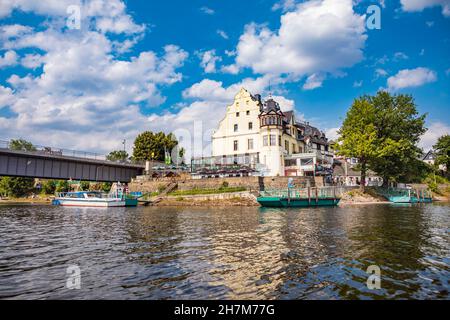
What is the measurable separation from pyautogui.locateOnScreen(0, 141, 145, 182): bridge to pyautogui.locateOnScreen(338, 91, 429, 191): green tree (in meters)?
50.1

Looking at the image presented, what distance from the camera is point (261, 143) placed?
219ft

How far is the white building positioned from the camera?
65375 millimetres

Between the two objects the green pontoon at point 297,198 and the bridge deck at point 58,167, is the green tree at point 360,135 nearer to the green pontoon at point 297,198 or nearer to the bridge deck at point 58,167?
the green pontoon at point 297,198

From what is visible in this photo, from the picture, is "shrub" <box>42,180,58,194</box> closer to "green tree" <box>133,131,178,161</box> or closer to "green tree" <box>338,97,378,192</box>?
"green tree" <box>133,131,178,161</box>

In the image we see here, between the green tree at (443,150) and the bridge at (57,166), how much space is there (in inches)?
3354

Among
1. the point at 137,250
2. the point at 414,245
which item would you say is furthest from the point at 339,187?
the point at 137,250

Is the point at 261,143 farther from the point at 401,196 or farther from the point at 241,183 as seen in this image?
the point at 401,196

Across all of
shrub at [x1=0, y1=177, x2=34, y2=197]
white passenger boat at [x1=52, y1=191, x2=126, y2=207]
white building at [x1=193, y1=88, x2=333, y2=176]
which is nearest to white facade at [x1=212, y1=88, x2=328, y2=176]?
white building at [x1=193, y1=88, x2=333, y2=176]

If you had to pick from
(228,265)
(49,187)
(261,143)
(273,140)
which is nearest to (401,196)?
(273,140)

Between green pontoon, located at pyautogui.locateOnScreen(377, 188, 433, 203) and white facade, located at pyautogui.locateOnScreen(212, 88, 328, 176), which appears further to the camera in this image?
white facade, located at pyautogui.locateOnScreen(212, 88, 328, 176)

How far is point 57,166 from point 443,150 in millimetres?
100590

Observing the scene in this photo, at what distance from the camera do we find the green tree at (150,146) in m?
91.1
